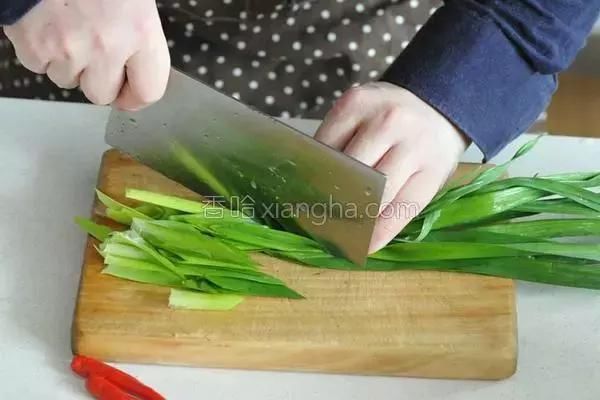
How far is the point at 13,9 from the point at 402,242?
18.0 inches

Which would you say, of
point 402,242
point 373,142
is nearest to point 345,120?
point 373,142

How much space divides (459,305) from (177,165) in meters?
0.34

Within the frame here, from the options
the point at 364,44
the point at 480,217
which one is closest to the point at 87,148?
the point at 364,44

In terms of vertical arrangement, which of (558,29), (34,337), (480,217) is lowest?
(34,337)

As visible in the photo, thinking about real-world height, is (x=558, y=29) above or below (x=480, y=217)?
above

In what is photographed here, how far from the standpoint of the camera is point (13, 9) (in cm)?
79

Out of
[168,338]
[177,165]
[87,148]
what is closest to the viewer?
[168,338]

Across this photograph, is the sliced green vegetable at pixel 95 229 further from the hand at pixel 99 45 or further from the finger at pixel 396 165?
the finger at pixel 396 165

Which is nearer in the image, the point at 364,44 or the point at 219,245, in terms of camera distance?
the point at 219,245

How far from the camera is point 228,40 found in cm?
117

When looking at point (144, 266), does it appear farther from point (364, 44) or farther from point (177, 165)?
point (364, 44)

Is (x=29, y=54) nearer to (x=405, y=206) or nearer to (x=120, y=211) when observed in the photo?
(x=120, y=211)

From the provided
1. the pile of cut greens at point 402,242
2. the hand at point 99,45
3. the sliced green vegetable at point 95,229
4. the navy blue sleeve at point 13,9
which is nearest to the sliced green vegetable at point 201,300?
the pile of cut greens at point 402,242

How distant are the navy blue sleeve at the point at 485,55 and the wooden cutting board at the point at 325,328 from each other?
7.3 inches
